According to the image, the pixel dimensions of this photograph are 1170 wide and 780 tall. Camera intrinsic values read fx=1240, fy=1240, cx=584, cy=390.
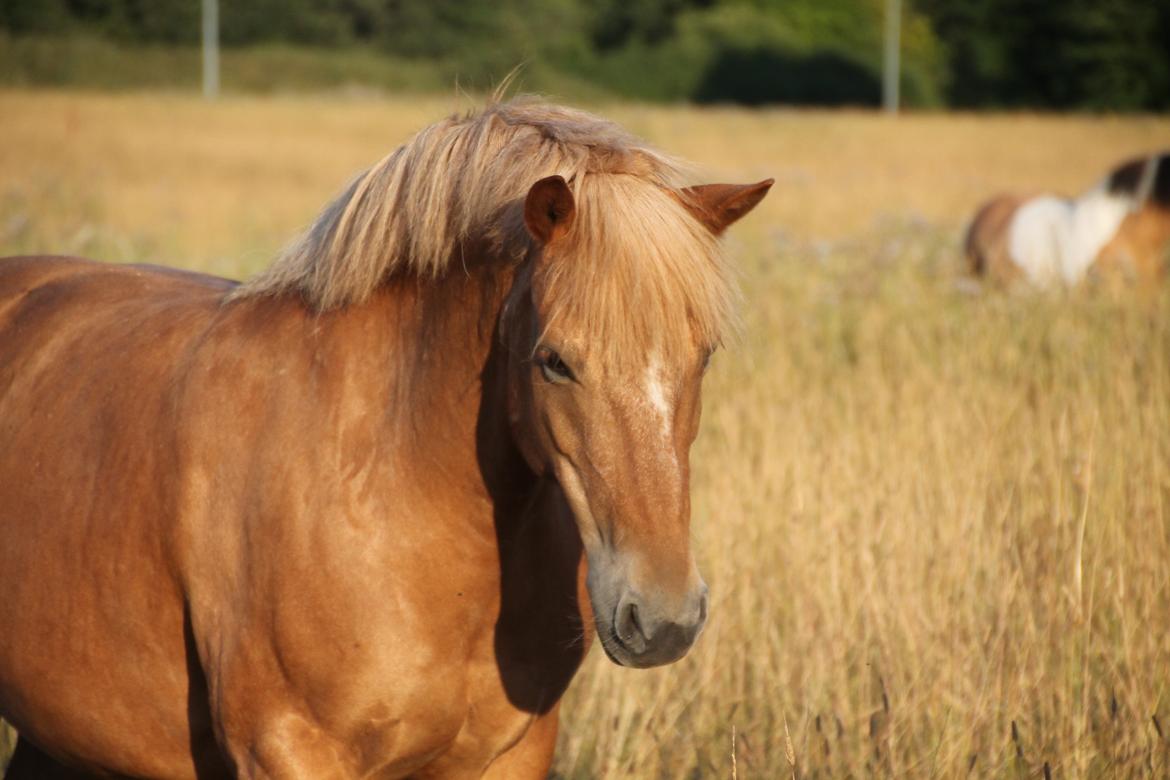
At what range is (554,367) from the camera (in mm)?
1901

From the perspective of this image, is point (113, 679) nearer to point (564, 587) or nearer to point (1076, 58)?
point (564, 587)

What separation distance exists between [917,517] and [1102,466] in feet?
2.33

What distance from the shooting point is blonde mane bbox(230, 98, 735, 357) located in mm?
1899

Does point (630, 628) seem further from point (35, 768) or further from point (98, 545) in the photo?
point (35, 768)

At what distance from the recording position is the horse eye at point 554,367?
1892 millimetres

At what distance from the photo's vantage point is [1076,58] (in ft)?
168

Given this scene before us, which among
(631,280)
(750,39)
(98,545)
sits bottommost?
(98,545)

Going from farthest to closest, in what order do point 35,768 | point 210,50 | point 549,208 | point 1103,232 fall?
point 210,50, point 1103,232, point 35,768, point 549,208

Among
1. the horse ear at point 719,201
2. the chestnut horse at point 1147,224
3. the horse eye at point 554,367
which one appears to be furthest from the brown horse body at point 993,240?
the horse eye at point 554,367

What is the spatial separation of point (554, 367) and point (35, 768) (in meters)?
1.99

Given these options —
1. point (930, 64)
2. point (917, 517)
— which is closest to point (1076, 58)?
point (930, 64)

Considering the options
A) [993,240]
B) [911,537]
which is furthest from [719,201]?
[993,240]

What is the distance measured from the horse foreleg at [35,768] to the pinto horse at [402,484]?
0.68 metres

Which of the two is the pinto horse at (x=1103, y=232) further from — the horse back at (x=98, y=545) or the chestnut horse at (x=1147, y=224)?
the horse back at (x=98, y=545)
